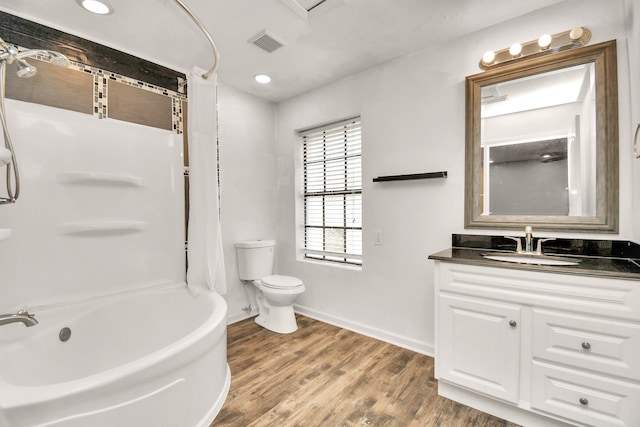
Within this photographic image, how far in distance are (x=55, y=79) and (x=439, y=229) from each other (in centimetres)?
282

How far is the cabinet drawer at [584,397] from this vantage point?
1248 mm

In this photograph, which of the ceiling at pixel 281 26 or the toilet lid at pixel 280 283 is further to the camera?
the toilet lid at pixel 280 283

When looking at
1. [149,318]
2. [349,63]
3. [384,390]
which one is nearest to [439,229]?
[384,390]

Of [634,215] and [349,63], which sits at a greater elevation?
[349,63]

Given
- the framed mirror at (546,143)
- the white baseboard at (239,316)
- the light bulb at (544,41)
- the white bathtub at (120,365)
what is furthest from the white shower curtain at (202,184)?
the light bulb at (544,41)

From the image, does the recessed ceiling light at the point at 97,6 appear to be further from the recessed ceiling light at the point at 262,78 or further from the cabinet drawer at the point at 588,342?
the cabinet drawer at the point at 588,342

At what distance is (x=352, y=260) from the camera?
114 inches

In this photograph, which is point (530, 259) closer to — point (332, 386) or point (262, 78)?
point (332, 386)

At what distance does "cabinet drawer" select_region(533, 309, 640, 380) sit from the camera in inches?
48.7

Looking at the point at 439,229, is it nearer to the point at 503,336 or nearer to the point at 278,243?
the point at 503,336

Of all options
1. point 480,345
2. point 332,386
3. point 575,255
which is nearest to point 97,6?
point 332,386

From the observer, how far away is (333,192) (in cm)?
301

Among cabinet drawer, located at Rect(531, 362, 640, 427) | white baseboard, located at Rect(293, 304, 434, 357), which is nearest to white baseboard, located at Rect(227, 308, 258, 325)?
white baseboard, located at Rect(293, 304, 434, 357)

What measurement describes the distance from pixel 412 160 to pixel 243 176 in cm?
167
